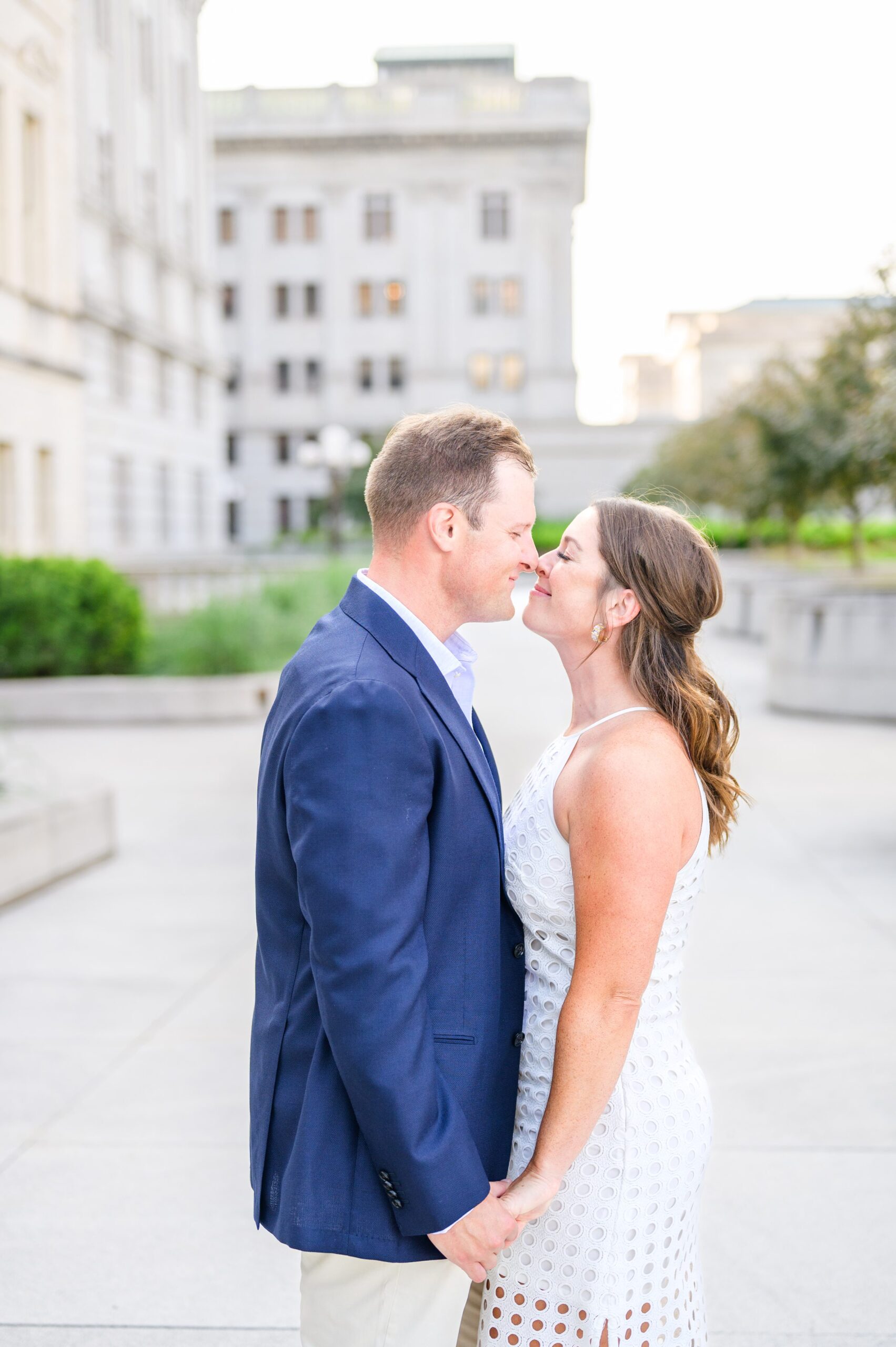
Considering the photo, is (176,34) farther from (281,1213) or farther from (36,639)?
(281,1213)

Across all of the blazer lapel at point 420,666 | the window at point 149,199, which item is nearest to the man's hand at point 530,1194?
the blazer lapel at point 420,666

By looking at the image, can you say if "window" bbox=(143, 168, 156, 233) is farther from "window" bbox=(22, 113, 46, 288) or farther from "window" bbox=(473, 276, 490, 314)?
"window" bbox=(473, 276, 490, 314)

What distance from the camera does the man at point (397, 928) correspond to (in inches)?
74.8

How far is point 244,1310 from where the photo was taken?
3424mm

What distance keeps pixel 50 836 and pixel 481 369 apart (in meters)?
58.5

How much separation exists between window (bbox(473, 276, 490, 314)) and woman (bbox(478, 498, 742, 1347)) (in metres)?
63.6

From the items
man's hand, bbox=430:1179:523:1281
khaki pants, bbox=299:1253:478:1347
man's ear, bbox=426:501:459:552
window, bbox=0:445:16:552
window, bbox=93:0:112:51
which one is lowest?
khaki pants, bbox=299:1253:478:1347

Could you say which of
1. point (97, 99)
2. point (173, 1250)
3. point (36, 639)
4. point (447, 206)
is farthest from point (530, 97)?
point (173, 1250)

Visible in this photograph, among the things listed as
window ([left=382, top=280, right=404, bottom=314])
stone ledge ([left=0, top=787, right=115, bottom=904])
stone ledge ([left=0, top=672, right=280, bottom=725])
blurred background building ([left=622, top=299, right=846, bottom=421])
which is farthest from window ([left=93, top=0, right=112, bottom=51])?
blurred background building ([left=622, top=299, right=846, bottom=421])

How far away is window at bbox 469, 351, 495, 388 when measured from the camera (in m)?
63.8

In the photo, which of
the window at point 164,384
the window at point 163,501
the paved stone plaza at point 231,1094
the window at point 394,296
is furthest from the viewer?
the window at point 394,296

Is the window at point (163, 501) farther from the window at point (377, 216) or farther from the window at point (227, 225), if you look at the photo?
the window at point (377, 216)

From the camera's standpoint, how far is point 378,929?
6.20ft

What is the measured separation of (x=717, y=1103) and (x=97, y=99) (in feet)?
116
